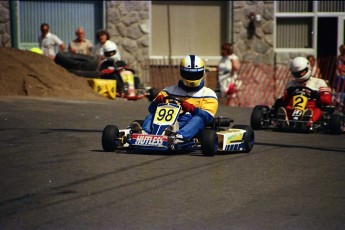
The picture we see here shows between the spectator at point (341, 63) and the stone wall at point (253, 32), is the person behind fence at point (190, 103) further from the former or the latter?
the stone wall at point (253, 32)

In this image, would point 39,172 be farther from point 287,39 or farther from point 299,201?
point 287,39

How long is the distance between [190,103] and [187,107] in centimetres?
24

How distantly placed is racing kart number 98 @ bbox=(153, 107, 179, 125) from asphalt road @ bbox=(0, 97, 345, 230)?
1.39ft

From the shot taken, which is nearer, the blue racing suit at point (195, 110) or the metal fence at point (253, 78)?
the blue racing suit at point (195, 110)

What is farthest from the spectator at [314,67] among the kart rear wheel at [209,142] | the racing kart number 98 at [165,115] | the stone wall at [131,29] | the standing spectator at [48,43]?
the kart rear wheel at [209,142]

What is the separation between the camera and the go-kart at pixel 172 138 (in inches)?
446

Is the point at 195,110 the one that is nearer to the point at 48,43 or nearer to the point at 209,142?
the point at 209,142

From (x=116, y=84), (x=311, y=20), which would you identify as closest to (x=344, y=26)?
(x=311, y=20)

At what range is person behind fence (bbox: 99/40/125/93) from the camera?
72.6 ft

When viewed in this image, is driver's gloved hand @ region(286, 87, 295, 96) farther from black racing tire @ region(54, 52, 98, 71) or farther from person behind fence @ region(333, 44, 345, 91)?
black racing tire @ region(54, 52, 98, 71)

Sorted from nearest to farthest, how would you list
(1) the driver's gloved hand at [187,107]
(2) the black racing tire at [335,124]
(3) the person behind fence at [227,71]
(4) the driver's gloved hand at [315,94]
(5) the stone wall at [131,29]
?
(1) the driver's gloved hand at [187,107] → (2) the black racing tire at [335,124] → (4) the driver's gloved hand at [315,94] → (3) the person behind fence at [227,71] → (5) the stone wall at [131,29]

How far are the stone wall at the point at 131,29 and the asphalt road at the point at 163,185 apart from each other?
10916mm

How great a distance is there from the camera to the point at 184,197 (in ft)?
28.3

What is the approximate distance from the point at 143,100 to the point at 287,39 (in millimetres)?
5282
